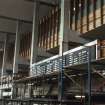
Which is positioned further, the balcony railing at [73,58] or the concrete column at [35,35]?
the concrete column at [35,35]

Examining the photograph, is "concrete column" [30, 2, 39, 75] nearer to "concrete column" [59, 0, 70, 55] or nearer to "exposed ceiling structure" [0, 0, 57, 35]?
"exposed ceiling structure" [0, 0, 57, 35]

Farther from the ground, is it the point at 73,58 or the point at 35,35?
the point at 35,35

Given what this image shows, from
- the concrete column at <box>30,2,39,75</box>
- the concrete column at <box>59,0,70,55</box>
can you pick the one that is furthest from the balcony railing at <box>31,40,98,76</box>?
the concrete column at <box>30,2,39,75</box>

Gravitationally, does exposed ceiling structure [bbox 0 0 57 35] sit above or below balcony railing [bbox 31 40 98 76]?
above

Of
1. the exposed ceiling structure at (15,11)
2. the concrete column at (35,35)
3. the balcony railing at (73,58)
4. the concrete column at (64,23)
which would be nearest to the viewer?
the balcony railing at (73,58)

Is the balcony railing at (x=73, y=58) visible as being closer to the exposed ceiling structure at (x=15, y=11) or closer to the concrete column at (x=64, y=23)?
the concrete column at (x=64, y=23)

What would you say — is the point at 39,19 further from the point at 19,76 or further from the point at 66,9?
the point at 66,9

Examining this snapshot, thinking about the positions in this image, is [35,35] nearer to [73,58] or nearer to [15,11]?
[15,11]

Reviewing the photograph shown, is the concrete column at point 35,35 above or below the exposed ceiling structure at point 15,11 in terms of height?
below

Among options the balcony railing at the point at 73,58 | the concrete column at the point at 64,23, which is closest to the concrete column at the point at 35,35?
the balcony railing at the point at 73,58

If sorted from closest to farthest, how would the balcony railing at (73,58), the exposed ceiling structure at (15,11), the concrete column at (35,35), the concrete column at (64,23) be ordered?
the balcony railing at (73,58), the concrete column at (64,23), the concrete column at (35,35), the exposed ceiling structure at (15,11)

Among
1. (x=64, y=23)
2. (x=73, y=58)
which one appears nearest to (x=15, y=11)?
(x=64, y=23)

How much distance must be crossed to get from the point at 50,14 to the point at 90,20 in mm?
9706

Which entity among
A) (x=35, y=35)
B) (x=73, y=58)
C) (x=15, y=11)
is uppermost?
(x=15, y=11)
